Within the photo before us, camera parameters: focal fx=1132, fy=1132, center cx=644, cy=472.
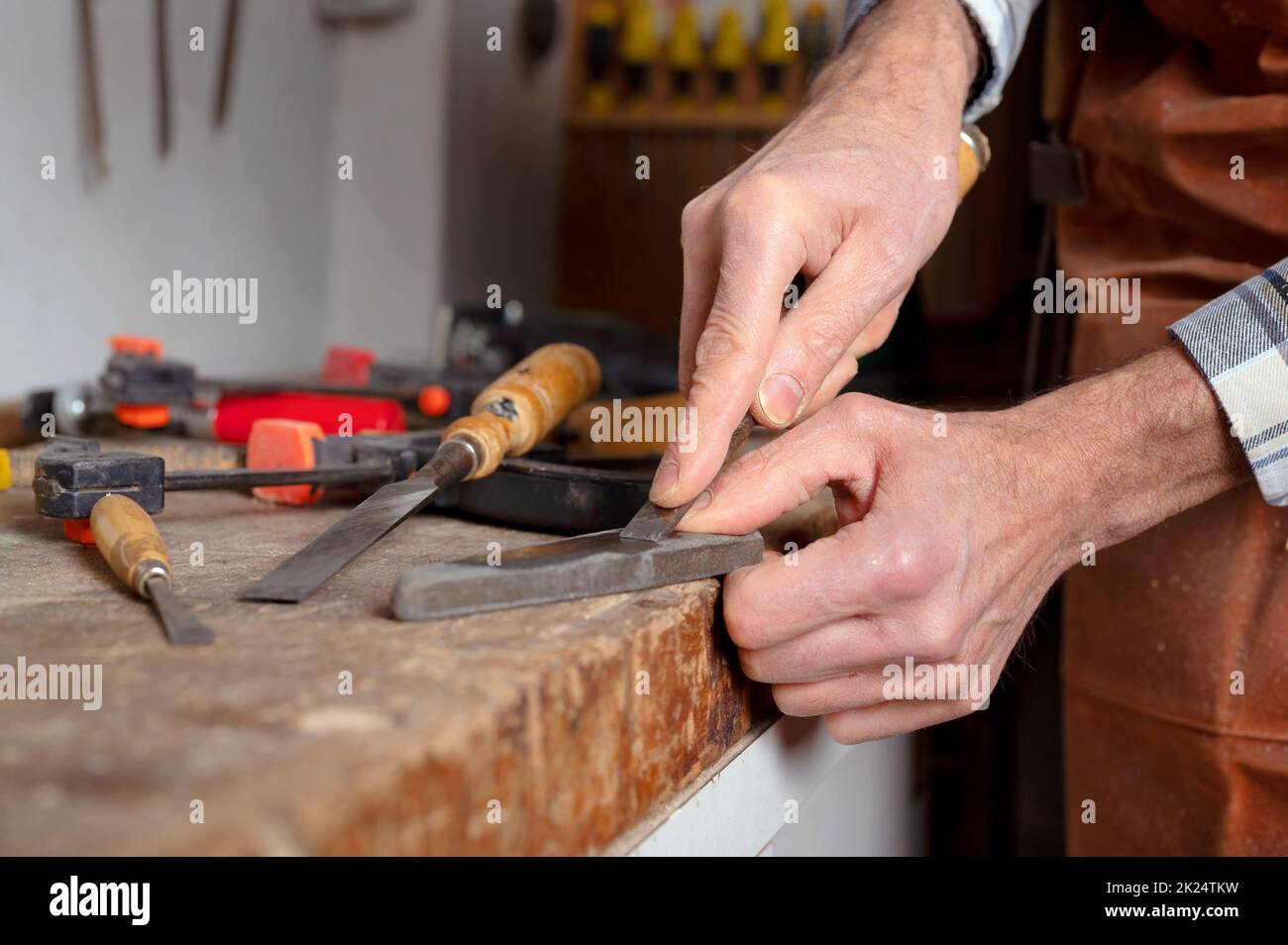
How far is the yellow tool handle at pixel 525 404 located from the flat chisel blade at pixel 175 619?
0.25 metres

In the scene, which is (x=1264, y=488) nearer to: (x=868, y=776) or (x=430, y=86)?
(x=868, y=776)

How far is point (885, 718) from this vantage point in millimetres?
685

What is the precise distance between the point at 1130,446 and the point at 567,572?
1.31ft

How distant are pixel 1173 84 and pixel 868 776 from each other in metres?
0.71

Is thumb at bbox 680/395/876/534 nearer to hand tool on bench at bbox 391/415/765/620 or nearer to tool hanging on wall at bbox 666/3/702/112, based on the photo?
hand tool on bench at bbox 391/415/765/620

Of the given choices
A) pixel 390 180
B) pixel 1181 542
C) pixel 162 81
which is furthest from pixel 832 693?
pixel 390 180

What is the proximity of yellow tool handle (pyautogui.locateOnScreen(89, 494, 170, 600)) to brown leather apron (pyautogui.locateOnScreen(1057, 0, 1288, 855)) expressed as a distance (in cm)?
73

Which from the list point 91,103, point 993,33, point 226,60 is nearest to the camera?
point 993,33

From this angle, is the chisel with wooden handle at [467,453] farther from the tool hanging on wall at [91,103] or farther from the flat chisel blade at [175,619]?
the tool hanging on wall at [91,103]

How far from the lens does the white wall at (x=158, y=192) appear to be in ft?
4.84

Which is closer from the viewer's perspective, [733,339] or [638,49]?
[733,339]

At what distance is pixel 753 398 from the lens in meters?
0.71

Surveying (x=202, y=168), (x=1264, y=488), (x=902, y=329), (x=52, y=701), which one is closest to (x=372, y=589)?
(x=52, y=701)

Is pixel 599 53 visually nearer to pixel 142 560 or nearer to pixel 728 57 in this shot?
pixel 728 57
